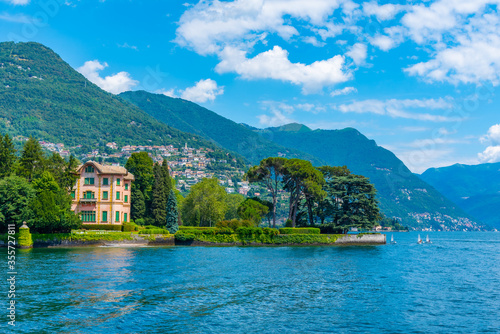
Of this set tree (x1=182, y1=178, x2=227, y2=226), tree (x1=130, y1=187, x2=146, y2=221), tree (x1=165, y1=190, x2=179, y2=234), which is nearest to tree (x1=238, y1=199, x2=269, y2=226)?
tree (x1=182, y1=178, x2=227, y2=226)

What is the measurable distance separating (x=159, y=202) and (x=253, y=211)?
16.6 m

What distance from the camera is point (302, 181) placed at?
76438 millimetres

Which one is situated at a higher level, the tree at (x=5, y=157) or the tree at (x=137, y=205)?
the tree at (x=5, y=157)

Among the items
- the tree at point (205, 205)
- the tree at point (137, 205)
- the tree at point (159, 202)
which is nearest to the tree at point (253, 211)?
the tree at point (205, 205)

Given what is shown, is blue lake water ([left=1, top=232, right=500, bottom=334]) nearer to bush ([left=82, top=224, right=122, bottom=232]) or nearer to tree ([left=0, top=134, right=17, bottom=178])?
bush ([left=82, top=224, right=122, bottom=232])

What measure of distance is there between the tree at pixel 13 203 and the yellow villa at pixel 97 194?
14.6 m

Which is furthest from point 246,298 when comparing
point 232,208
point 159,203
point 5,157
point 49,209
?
point 232,208

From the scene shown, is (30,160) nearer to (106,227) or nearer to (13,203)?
(13,203)

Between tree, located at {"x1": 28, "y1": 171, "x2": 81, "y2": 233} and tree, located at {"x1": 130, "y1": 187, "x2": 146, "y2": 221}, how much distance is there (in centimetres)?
1649

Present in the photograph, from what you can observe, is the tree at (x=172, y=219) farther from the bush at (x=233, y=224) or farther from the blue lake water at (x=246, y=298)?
the blue lake water at (x=246, y=298)

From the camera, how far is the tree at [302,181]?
247 feet

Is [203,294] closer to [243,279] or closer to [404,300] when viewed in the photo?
[243,279]

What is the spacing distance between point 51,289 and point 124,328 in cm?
1020

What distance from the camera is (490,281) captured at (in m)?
36.2
